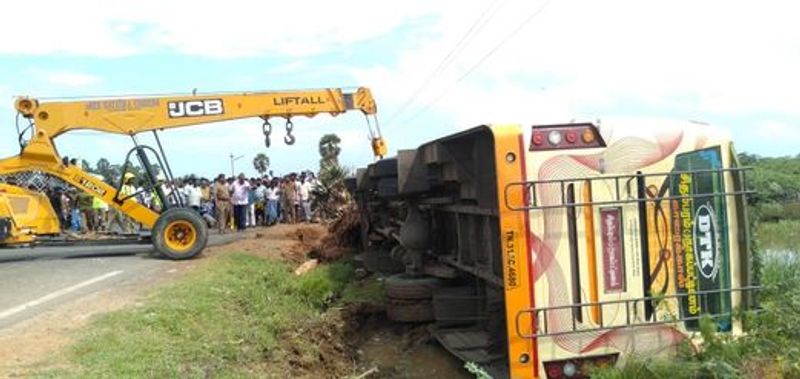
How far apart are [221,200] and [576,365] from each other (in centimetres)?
1983

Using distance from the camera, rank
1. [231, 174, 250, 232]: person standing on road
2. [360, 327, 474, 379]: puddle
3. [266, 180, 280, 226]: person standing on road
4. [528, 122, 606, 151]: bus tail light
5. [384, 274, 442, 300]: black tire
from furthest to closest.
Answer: [266, 180, 280, 226]: person standing on road, [231, 174, 250, 232]: person standing on road, [384, 274, 442, 300]: black tire, [360, 327, 474, 379]: puddle, [528, 122, 606, 151]: bus tail light

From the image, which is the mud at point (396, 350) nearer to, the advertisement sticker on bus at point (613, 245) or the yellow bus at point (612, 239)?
the yellow bus at point (612, 239)

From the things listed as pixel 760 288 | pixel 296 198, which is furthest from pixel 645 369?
pixel 296 198

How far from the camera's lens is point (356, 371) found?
7.23 m

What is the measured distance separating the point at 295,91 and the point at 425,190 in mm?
9004

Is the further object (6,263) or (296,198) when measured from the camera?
(296,198)

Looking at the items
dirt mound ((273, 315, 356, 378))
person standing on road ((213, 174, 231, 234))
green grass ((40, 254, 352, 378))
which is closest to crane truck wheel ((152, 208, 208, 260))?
green grass ((40, 254, 352, 378))

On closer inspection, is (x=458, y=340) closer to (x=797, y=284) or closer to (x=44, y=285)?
(x=797, y=284)

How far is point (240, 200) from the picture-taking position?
24.3 meters

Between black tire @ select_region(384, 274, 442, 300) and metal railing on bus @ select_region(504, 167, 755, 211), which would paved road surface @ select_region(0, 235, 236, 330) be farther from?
metal railing on bus @ select_region(504, 167, 755, 211)

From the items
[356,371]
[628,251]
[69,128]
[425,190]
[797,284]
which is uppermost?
[69,128]

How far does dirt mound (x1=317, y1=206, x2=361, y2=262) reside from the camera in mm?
14359

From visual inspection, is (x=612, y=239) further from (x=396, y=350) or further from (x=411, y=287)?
(x=396, y=350)

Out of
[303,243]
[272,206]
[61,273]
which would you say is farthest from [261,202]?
[61,273]
